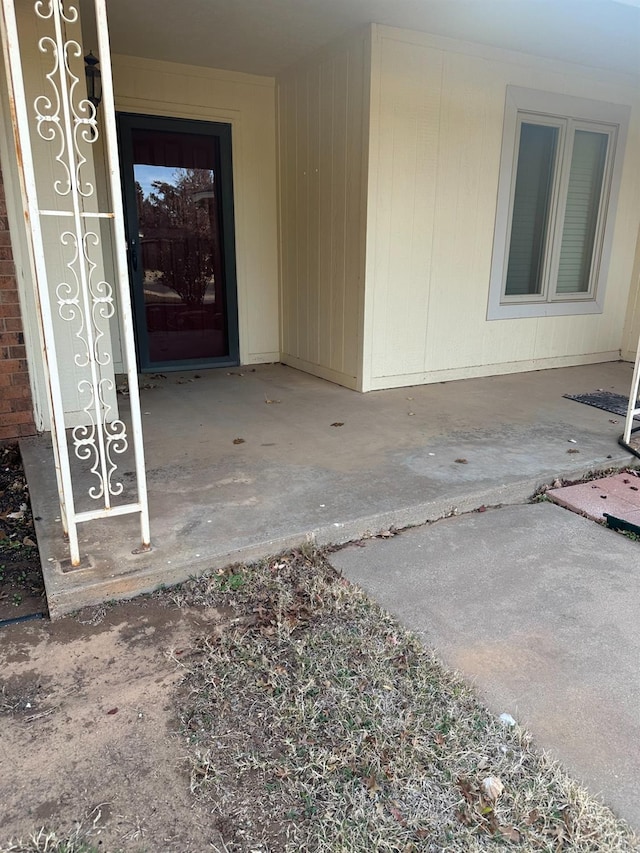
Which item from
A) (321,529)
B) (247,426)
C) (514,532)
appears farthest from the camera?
(247,426)

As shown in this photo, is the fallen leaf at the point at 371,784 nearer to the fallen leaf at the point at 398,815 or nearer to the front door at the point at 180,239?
the fallen leaf at the point at 398,815

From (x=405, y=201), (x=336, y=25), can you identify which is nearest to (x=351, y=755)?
(x=405, y=201)

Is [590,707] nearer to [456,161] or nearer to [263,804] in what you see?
[263,804]

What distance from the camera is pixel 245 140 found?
18.0ft

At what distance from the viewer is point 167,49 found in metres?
4.66

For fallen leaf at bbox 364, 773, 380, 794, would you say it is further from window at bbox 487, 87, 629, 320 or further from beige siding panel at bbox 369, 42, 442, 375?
window at bbox 487, 87, 629, 320

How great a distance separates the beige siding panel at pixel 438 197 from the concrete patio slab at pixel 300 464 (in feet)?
1.25

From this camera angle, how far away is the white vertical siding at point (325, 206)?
14.9 ft

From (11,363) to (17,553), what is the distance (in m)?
1.54

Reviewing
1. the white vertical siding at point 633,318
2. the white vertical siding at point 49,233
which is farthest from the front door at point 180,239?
the white vertical siding at point 633,318

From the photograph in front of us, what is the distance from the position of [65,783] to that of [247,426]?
106 inches

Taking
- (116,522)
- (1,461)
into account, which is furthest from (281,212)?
(116,522)

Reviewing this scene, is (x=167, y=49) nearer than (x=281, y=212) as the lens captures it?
Yes

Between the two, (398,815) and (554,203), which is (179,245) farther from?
(398,815)
